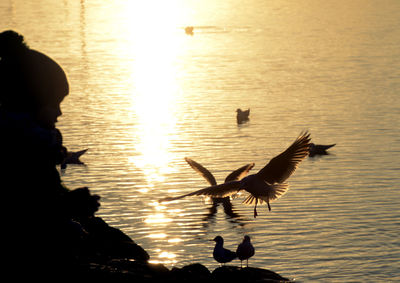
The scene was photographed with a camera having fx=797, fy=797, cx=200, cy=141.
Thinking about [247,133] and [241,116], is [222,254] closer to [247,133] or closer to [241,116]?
[247,133]

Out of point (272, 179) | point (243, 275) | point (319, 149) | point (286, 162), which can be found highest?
point (286, 162)

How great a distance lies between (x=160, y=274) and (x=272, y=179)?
5.77 metres

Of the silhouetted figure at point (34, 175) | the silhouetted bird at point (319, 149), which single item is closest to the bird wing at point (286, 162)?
the silhouetted figure at point (34, 175)

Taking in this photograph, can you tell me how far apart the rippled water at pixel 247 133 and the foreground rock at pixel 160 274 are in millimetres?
2950

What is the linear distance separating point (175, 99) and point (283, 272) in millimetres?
27634

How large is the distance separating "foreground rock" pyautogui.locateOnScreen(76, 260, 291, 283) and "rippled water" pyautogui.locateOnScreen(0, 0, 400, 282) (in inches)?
116

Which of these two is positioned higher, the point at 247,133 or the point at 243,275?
the point at 247,133

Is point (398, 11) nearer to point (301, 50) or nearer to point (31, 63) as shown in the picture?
point (301, 50)

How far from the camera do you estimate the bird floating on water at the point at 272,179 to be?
17.6 metres

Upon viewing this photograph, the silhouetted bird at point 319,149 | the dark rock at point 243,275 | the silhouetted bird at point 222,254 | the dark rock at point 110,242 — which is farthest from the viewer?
the silhouetted bird at point 319,149

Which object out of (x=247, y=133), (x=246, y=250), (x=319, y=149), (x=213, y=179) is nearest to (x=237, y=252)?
(x=246, y=250)

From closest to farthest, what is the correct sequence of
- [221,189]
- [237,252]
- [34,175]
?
[34,175], [237,252], [221,189]

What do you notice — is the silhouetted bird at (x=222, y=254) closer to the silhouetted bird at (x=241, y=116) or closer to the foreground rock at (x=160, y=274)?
the foreground rock at (x=160, y=274)

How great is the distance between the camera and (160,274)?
1311 cm
